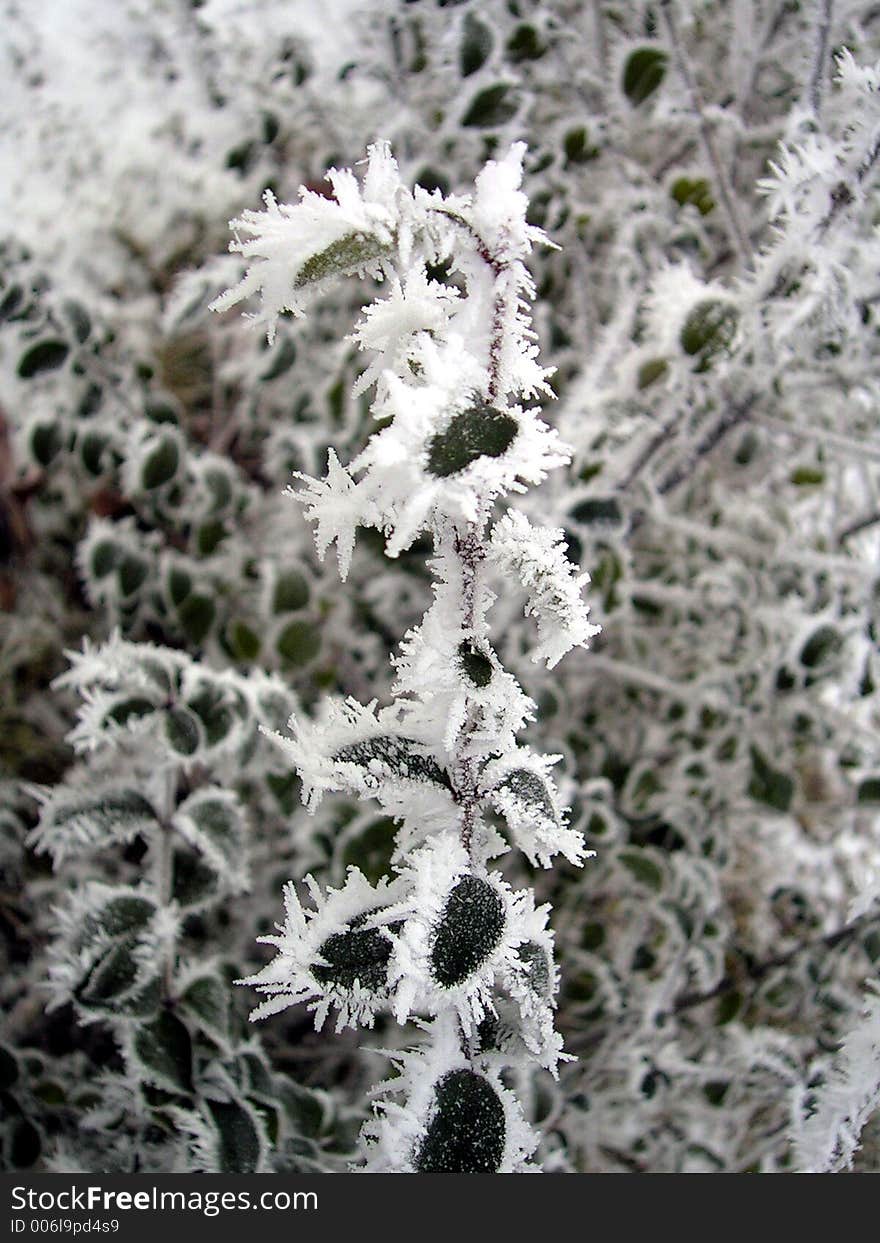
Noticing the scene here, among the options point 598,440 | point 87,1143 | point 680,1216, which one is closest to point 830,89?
point 598,440

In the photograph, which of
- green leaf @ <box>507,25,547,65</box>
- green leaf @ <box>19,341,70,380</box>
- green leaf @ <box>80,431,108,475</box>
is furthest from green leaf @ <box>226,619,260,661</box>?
green leaf @ <box>507,25,547,65</box>

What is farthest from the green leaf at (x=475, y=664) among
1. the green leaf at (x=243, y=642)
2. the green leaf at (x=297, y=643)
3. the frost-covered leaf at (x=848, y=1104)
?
the green leaf at (x=243, y=642)

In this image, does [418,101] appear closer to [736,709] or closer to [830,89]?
[830,89]

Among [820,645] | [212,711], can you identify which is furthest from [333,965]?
[820,645]

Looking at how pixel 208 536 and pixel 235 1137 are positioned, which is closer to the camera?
pixel 235 1137

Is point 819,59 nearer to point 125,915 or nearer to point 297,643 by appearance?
point 297,643

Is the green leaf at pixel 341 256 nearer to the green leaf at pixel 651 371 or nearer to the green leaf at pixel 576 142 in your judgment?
the green leaf at pixel 651 371
